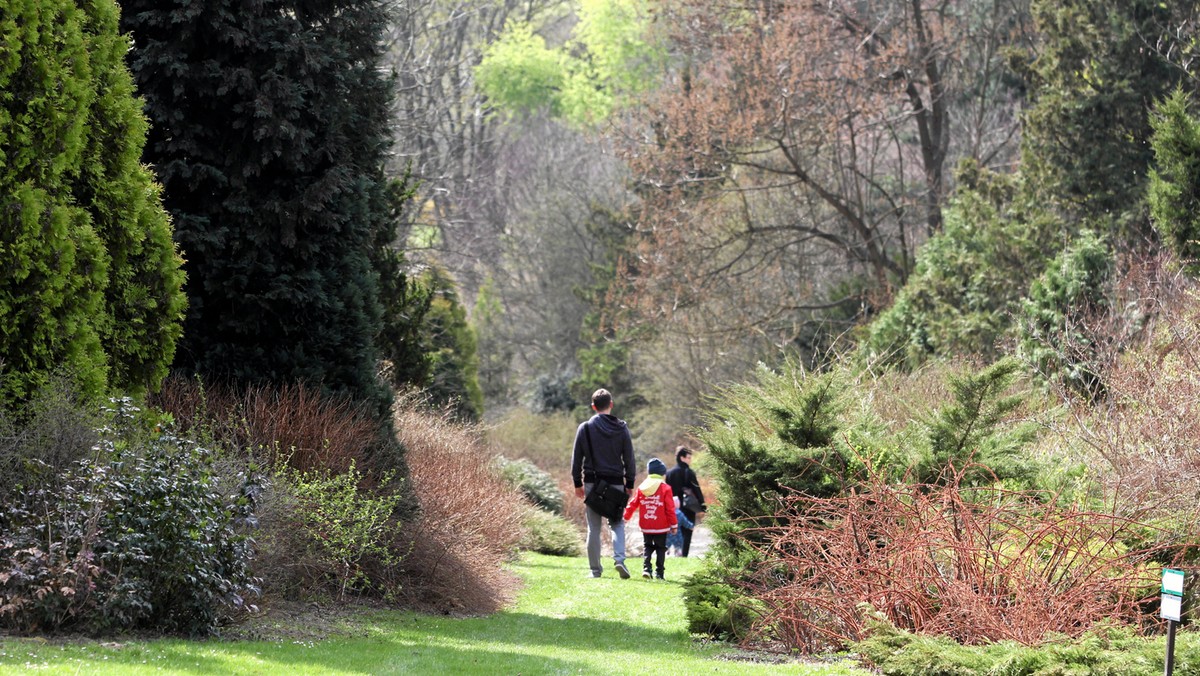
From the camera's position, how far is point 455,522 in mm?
13922

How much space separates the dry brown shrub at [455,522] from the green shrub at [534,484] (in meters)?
2.94

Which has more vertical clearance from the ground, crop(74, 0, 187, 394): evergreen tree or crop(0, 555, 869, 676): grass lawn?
crop(74, 0, 187, 394): evergreen tree

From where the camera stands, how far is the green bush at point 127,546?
762 cm

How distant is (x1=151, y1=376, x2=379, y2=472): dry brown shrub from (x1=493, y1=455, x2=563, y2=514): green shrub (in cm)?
1026

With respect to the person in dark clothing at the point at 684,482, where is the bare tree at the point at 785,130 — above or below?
above

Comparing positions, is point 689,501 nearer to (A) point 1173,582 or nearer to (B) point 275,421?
(B) point 275,421

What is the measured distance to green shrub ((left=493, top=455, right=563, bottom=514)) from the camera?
23.1 metres

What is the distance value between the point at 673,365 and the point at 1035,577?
2655 cm

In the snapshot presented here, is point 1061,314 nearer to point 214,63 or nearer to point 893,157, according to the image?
point 214,63

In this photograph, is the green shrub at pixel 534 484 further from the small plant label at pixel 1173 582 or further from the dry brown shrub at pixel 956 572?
the small plant label at pixel 1173 582

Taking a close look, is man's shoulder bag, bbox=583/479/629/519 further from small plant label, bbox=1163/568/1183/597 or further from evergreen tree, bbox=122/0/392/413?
small plant label, bbox=1163/568/1183/597

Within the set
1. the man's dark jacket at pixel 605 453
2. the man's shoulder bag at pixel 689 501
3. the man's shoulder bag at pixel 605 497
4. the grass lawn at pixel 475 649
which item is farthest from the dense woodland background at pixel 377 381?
the man's shoulder bag at pixel 689 501

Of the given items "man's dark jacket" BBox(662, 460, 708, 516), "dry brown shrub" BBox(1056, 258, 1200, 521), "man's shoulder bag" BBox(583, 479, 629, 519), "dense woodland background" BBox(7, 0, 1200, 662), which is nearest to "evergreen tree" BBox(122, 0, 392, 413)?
"dense woodland background" BBox(7, 0, 1200, 662)

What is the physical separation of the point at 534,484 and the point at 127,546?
16.1 m
